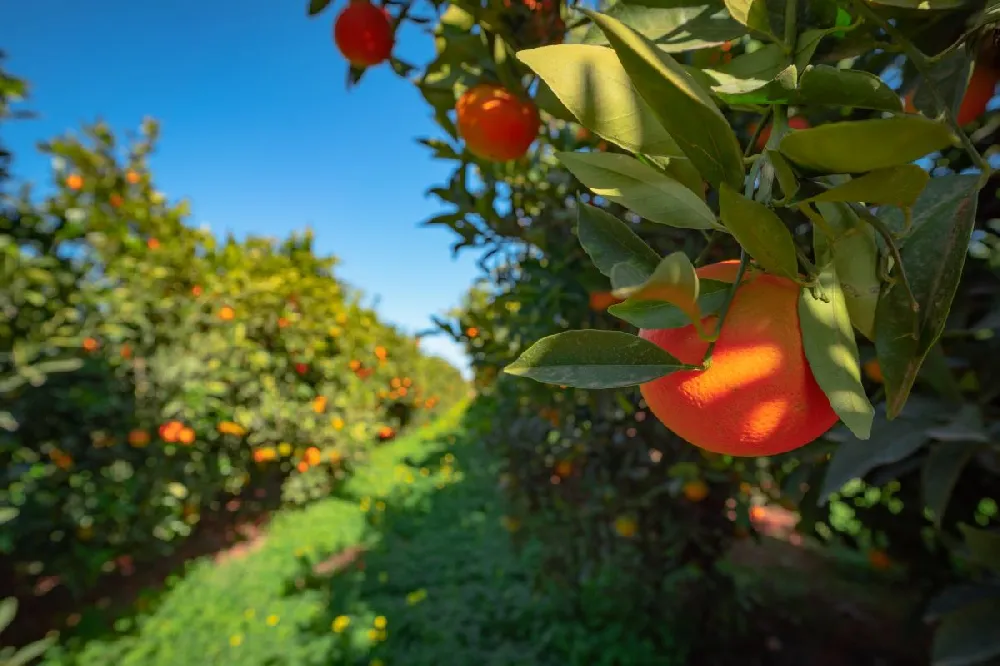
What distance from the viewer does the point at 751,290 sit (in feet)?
1.21

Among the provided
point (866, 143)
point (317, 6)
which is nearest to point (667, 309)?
point (866, 143)

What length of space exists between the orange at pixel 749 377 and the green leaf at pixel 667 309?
0.05 ft

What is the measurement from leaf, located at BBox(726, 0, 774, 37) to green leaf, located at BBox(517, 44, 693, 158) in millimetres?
115

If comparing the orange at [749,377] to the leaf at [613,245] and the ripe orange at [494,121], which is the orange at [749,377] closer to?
the leaf at [613,245]

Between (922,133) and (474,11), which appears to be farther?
(474,11)

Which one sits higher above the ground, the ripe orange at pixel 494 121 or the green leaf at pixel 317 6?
the green leaf at pixel 317 6

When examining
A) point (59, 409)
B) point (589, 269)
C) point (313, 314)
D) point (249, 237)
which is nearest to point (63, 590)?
point (59, 409)

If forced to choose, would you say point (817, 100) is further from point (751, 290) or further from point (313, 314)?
point (313, 314)

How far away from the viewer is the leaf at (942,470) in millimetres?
865

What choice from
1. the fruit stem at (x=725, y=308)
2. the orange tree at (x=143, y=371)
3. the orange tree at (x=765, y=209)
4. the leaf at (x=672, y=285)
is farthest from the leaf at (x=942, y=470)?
the orange tree at (x=143, y=371)

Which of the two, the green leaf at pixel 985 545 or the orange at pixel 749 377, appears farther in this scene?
the green leaf at pixel 985 545

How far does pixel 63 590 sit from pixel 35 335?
5.83 ft

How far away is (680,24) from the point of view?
52cm

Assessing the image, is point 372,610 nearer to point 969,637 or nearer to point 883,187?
point 969,637
